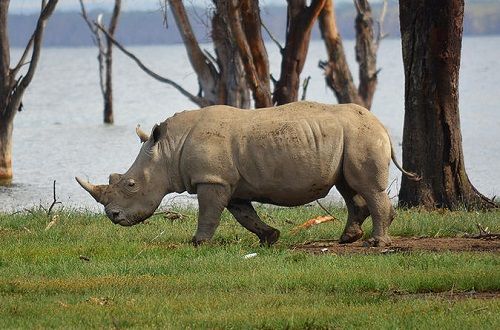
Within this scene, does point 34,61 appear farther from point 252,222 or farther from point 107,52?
point 107,52

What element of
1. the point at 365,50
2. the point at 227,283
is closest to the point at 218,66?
the point at 365,50

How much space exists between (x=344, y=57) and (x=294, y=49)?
11034mm

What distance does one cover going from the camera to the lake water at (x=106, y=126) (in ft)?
98.2

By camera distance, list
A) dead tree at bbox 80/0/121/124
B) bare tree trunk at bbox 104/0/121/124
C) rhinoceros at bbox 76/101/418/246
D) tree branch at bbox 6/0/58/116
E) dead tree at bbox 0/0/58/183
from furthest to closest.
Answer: bare tree trunk at bbox 104/0/121/124 < dead tree at bbox 80/0/121/124 < dead tree at bbox 0/0/58/183 < tree branch at bbox 6/0/58/116 < rhinoceros at bbox 76/101/418/246

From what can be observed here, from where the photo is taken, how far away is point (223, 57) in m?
26.6

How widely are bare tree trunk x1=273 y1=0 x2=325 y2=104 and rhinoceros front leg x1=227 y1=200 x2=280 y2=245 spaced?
10038 mm

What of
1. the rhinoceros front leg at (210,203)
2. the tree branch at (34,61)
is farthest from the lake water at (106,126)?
the rhinoceros front leg at (210,203)

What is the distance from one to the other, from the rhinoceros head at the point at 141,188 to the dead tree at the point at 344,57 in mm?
16386

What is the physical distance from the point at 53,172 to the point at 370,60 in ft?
35.7

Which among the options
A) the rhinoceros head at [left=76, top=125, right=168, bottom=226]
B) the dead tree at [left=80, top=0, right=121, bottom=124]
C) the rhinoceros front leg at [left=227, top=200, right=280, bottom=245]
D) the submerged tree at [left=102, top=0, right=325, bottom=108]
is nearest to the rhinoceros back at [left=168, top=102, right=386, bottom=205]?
the rhinoceros head at [left=76, top=125, right=168, bottom=226]

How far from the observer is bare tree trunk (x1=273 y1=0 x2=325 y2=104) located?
24.1 m

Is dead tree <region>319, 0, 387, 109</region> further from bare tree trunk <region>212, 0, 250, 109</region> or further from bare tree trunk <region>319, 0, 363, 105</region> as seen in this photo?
bare tree trunk <region>212, 0, 250, 109</region>

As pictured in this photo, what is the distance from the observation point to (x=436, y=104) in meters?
18.2

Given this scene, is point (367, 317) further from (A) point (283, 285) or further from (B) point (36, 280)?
(B) point (36, 280)
